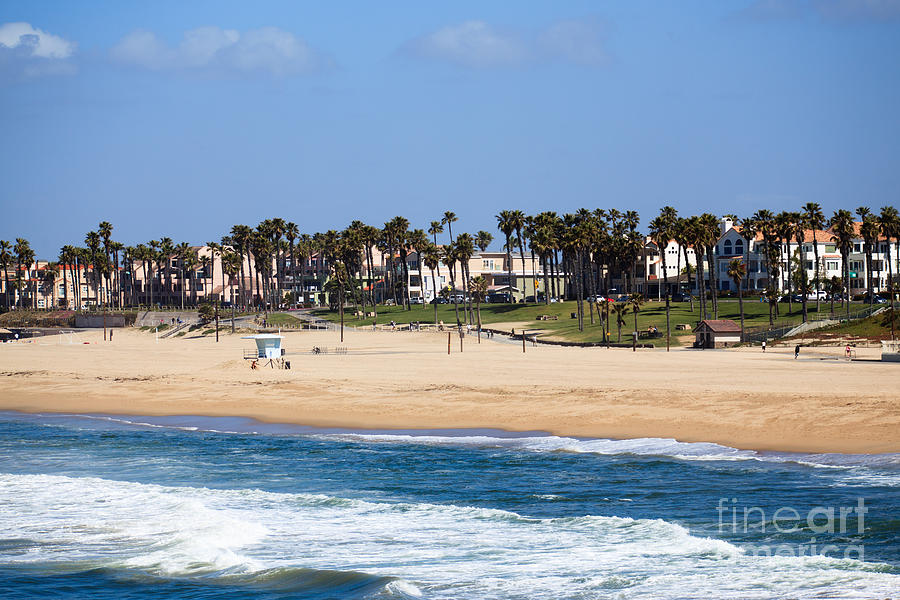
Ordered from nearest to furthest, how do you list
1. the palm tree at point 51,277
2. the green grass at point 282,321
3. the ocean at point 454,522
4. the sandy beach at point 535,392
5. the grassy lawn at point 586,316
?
the ocean at point 454,522
the sandy beach at point 535,392
the grassy lawn at point 586,316
the green grass at point 282,321
the palm tree at point 51,277

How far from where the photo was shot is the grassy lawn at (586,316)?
294 feet

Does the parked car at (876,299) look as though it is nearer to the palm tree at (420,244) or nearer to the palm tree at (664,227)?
the palm tree at (664,227)

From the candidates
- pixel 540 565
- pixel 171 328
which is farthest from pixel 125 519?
pixel 171 328

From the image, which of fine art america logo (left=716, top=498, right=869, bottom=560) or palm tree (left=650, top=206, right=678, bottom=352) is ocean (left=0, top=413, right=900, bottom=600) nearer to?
fine art america logo (left=716, top=498, right=869, bottom=560)

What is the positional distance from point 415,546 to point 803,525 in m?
8.28

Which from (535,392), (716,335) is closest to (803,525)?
(535,392)

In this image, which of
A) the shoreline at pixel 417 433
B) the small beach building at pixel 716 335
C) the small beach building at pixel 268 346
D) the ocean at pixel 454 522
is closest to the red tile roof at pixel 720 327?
the small beach building at pixel 716 335

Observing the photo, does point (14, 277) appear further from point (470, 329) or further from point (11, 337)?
point (470, 329)

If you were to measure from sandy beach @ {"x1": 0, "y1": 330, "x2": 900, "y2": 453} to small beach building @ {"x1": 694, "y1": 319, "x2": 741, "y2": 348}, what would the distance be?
333cm

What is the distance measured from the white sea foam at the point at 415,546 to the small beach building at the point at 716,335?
56.0m

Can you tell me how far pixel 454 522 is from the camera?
2092 centimetres

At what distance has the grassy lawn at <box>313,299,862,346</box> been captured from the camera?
89.7 metres

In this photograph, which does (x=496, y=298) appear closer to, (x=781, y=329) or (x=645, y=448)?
(x=781, y=329)

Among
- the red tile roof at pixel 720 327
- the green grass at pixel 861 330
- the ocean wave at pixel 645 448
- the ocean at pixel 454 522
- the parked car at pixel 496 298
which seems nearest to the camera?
the ocean at pixel 454 522
